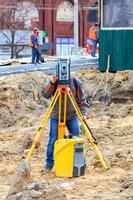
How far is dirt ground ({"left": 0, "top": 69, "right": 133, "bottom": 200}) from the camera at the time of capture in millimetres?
8329

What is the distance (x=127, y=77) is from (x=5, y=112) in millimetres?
4541

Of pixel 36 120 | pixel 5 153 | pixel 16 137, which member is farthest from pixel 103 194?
pixel 36 120

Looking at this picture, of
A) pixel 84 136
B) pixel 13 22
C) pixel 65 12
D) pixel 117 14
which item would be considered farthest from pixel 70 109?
pixel 65 12

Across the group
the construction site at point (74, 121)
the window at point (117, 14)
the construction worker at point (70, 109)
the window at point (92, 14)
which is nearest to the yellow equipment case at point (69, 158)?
the construction site at point (74, 121)

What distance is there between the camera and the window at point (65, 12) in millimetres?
53250

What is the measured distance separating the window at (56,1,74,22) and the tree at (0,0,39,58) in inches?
153

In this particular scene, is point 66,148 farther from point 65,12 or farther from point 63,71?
point 65,12

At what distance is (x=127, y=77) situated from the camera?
20.2 metres

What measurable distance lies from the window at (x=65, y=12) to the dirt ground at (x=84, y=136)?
3232 cm

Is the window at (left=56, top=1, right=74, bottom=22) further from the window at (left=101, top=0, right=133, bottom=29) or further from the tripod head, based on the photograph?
the tripod head

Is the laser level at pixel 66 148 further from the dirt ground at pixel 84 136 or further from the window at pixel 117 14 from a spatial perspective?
the window at pixel 117 14

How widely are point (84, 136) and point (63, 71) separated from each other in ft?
13.4

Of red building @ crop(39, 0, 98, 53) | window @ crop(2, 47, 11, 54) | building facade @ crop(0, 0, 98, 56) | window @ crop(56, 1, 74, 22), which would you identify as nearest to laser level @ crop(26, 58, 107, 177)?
building facade @ crop(0, 0, 98, 56)

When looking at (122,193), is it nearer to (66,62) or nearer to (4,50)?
(66,62)
